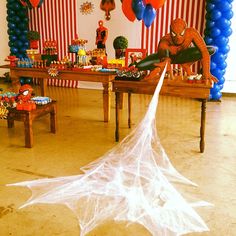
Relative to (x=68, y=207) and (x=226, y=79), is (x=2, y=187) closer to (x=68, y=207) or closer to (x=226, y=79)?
(x=68, y=207)

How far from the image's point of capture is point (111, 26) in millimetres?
6488

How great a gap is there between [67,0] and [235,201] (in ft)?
18.1

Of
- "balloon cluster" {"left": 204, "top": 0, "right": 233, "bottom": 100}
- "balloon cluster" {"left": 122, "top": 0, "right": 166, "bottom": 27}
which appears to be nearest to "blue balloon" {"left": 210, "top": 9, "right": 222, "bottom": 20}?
"balloon cluster" {"left": 204, "top": 0, "right": 233, "bottom": 100}

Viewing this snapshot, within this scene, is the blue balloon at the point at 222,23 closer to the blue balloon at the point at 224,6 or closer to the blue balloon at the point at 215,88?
the blue balloon at the point at 224,6

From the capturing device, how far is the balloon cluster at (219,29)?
199 inches

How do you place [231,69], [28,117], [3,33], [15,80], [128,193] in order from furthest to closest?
[3,33] < [231,69] < [15,80] < [28,117] < [128,193]

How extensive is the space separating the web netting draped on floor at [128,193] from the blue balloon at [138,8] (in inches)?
76.1

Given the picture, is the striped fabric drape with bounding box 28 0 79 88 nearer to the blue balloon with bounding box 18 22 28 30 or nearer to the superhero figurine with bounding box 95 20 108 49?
the blue balloon with bounding box 18 22 28 30

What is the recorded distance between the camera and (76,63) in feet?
15.0

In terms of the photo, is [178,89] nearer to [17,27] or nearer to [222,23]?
[222,23]

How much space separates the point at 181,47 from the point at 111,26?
137 inches

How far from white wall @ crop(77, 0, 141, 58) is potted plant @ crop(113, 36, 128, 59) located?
1558 millimetres

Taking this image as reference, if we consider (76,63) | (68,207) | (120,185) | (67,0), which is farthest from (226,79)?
(68,207)

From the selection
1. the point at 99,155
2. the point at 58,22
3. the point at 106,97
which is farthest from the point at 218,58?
the point at 58,22
